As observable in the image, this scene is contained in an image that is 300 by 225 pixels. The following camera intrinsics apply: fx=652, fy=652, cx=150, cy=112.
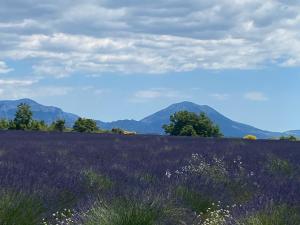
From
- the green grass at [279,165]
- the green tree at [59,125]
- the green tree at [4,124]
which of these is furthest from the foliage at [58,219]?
the green tree at [59,125]

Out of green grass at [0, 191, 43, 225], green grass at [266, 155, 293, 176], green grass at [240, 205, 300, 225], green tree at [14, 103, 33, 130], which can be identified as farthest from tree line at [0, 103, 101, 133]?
green grass at [240, 205, 300, 225]

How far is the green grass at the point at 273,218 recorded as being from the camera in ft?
15.1

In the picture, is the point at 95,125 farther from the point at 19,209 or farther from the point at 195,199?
the point at 19,209

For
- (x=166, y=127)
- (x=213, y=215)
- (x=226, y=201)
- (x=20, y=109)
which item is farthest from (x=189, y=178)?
(x=166, y=127)

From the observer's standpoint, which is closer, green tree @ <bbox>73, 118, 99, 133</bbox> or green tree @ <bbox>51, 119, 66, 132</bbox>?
green tree @ <bbox>51, 119, 66, 132</bbox>

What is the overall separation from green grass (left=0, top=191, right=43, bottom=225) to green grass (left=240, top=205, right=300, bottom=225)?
5.83ft

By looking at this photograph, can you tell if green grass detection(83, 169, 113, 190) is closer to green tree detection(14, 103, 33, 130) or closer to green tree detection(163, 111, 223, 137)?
green tree detection(14, 103, 33, 130)

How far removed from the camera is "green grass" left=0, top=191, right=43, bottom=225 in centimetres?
516

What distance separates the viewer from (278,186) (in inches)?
258

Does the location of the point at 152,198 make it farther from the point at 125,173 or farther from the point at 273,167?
the point at 273,167

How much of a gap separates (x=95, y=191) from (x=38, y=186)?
34.6 inches

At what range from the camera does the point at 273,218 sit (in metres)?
4.63

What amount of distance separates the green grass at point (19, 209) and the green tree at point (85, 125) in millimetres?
44008

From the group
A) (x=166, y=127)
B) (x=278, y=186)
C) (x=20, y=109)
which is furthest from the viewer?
(x=166, y=127)
